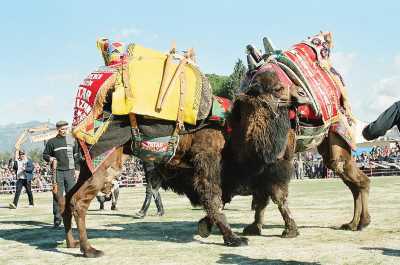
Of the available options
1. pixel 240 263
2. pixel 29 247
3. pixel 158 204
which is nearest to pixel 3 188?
pixel 158 204

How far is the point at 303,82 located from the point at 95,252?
13.3 ft

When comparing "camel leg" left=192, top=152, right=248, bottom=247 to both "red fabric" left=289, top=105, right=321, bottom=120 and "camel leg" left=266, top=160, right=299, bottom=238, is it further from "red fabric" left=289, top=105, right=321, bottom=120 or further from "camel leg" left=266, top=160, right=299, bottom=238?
"red fabric" left=289, top=105, right=321, bottom=120

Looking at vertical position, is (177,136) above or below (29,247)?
above

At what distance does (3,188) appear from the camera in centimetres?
3300

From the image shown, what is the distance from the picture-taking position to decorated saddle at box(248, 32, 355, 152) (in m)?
8.54

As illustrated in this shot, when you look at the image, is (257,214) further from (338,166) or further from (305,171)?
(305,171)

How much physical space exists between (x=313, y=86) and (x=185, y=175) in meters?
2.49

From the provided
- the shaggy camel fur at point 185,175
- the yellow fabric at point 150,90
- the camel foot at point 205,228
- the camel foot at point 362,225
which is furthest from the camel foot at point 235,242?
the camel foot at point 362,225

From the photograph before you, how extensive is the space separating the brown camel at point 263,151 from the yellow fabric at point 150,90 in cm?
66

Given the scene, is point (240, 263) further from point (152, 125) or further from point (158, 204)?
point (158, 204)

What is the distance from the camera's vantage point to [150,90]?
7.46 m

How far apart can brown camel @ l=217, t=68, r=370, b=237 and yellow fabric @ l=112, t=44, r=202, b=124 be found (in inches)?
25.9

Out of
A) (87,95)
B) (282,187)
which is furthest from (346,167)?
(87,95)

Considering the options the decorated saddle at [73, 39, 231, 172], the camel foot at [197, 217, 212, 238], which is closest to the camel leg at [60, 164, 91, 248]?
the decorated saddle at [73, 39, 231, 172]
